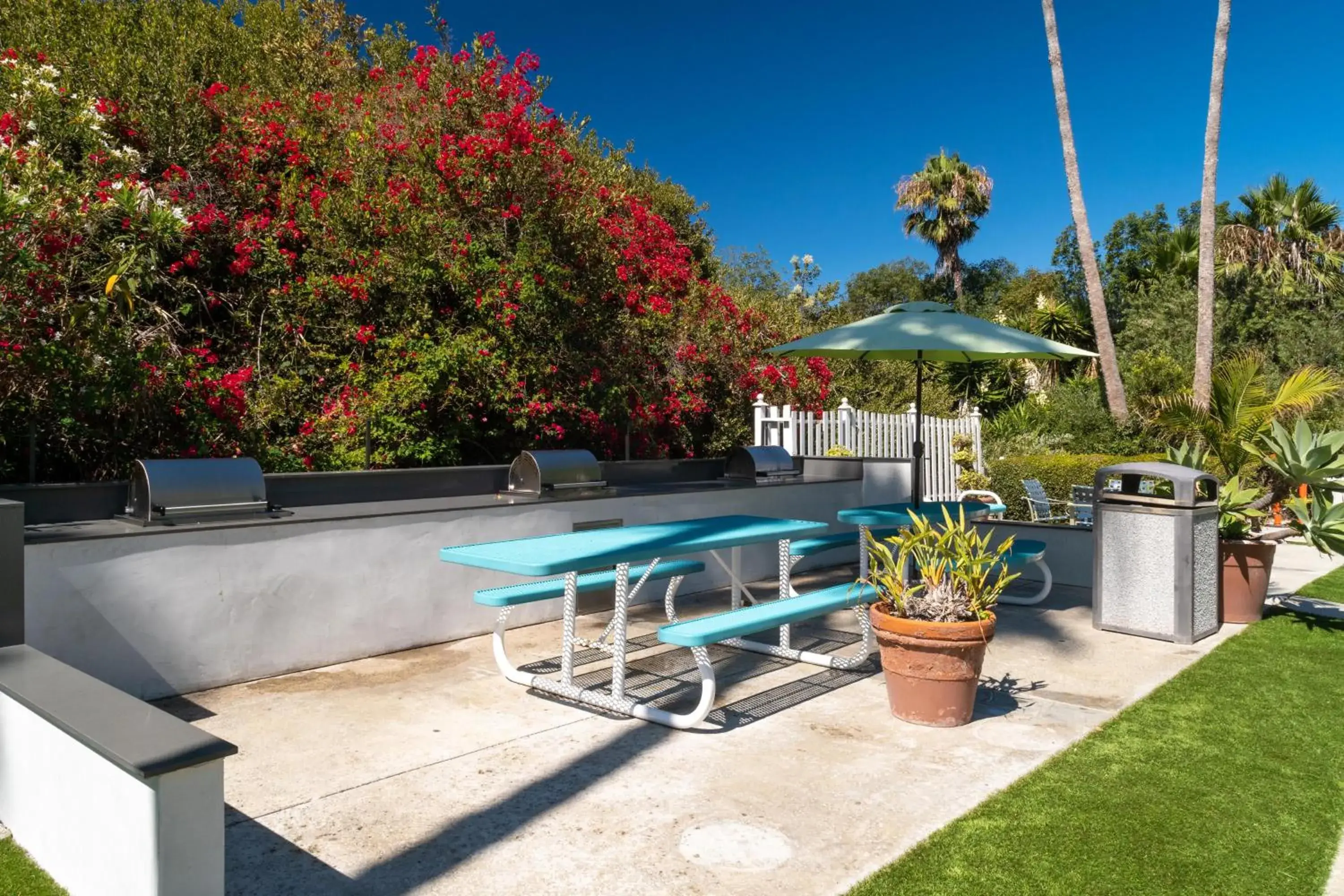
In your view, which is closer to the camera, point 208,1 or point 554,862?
point 554,862

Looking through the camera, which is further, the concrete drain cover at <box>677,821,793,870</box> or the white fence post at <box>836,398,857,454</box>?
the white fence post at <box>836,398,857,454</box>

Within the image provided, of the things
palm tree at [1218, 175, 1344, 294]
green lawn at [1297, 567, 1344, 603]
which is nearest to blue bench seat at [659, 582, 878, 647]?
green lawn at [1297, 567, 1344, 603]

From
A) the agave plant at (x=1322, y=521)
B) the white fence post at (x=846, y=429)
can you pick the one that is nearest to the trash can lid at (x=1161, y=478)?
the agave plant at (x=1322, y=521)

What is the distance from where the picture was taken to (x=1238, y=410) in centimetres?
1113

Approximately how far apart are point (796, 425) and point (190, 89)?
289 inches

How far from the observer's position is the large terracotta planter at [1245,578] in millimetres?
7059

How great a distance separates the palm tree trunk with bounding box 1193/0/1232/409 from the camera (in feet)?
52.7

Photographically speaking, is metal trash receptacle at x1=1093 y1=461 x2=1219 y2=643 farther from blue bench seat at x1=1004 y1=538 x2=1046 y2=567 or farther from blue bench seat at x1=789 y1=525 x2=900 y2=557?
blue bench seat at x1=789 y1=525 x2=900 y2=557

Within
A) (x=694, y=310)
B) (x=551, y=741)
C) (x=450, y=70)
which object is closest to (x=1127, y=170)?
(x=694, y=310)

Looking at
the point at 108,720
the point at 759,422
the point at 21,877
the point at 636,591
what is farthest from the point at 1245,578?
the point at 21,877

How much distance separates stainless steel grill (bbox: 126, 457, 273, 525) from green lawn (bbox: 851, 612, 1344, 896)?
13.6 ft

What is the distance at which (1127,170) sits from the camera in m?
28.8

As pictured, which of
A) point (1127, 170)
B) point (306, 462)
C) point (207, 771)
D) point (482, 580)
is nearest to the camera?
point (207, 771)

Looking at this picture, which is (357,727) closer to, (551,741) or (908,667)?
(551,741)
